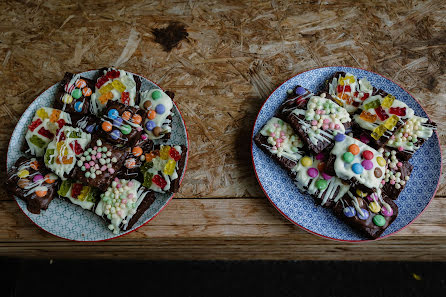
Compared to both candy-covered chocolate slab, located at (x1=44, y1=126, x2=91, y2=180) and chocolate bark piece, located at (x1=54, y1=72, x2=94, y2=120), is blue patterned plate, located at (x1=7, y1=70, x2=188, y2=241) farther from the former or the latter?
chocolate bark piece, located at (x1=54, y1=72, x2=94, y2=120)

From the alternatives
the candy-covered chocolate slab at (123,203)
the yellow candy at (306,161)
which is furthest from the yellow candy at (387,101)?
the candy-covered chocolate slab at (123,203)

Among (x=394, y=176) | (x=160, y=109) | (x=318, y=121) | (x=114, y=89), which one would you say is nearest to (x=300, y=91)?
(x=318, y=121)

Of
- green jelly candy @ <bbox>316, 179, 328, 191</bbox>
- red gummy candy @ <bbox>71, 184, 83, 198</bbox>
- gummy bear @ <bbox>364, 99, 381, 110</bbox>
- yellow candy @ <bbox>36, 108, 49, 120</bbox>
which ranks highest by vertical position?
yellow candy @ <bbox>36, 108, 49, 120</bbox>

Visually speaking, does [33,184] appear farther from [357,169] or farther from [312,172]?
[357,169]

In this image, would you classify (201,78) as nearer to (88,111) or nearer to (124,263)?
(88,111)

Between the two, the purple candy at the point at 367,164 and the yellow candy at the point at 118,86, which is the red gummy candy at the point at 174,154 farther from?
the purple candy at the point at 367,164

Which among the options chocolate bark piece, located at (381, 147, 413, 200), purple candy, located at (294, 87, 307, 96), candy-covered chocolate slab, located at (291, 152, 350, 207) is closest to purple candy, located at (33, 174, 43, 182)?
candy-covered chocolate slab, located at (291, 152, 350, 207)
